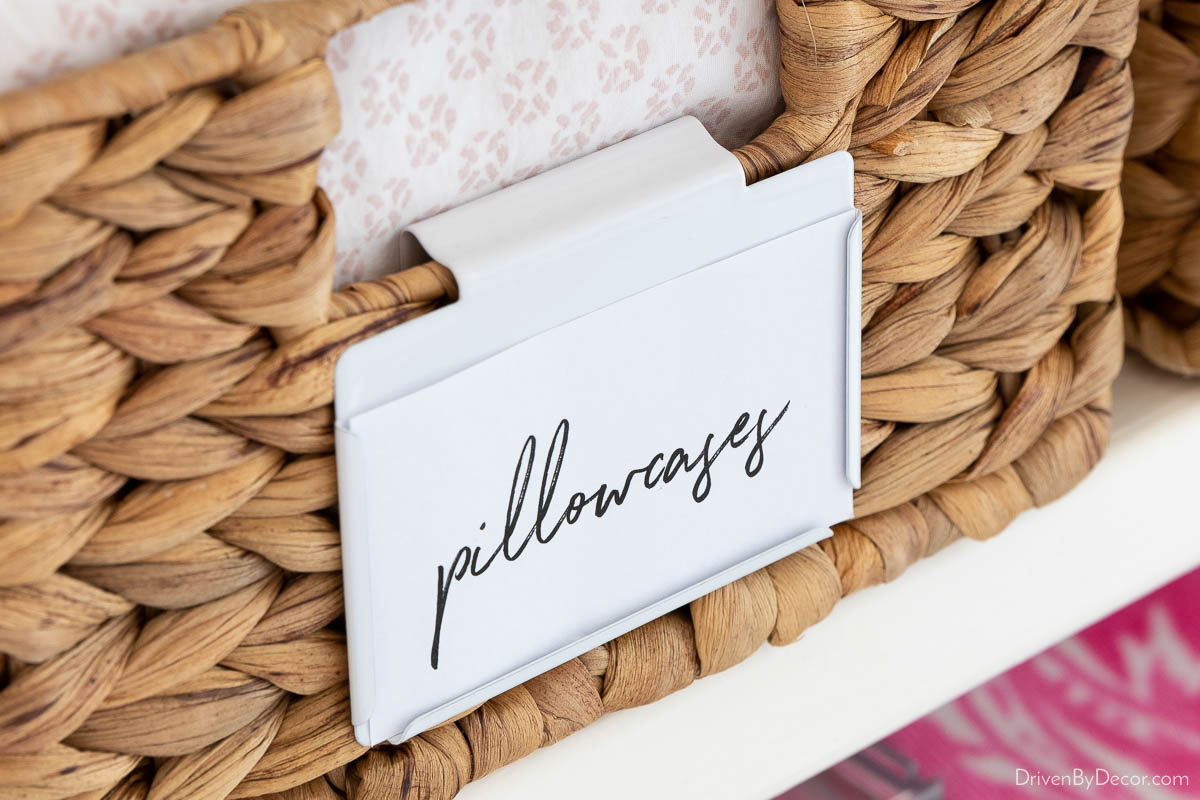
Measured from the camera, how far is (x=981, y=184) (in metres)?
0.41

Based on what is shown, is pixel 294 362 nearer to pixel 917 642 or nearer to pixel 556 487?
pixel 556 487

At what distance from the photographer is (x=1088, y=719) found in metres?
0.58

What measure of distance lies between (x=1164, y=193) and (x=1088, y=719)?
24 cm

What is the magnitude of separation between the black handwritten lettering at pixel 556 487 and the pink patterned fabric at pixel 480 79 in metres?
0.07

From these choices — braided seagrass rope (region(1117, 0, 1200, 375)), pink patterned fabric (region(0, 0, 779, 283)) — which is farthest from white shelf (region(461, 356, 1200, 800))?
pink patterned fabric (region(0, 0, 779, 283))

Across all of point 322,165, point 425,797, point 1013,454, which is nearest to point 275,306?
point 322,165

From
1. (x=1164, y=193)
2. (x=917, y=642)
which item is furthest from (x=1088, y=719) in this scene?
(x=1164, y=193)

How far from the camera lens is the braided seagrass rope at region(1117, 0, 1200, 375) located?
50 centimetres

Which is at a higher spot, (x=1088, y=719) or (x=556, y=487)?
(x=556, y=487)

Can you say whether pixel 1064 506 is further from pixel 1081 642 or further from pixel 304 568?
pixel 304 568

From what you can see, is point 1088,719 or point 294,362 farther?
point 1088,719

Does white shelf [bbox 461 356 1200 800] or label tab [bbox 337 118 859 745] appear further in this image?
white shelf [bbox 461 356 1200 800]

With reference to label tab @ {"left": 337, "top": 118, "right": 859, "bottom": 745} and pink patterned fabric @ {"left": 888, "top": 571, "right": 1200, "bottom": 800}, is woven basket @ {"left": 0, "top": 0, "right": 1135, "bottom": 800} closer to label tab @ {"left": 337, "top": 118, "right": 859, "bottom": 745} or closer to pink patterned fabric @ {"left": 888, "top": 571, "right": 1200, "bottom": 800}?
label tab @ {"left": 337, "top": 118, "right": 859, "bottom": 745}

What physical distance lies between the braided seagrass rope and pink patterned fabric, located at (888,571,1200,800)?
14cm
